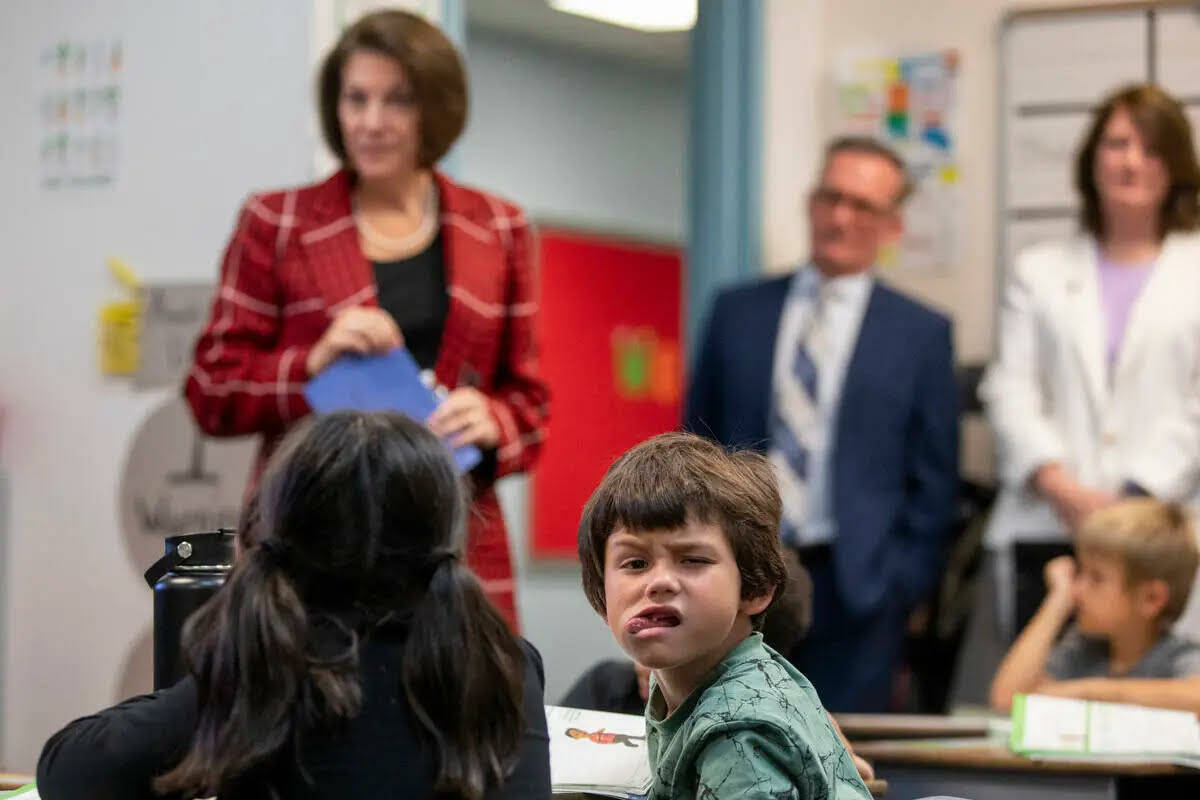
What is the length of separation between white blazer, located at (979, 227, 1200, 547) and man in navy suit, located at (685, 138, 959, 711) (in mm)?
206

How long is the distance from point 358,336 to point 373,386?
0.28 feet

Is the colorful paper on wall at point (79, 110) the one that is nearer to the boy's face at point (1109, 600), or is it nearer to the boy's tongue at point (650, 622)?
the boy's face at point (1109, 600)

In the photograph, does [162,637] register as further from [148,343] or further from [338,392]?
[148,343]

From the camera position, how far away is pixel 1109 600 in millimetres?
3609

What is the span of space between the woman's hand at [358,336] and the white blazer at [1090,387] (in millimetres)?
1918

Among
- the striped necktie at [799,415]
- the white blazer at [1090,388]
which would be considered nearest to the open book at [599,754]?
the striped necktie at [799,415]

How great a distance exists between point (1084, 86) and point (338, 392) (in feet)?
10.2

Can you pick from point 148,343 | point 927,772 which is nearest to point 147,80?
point 148,343

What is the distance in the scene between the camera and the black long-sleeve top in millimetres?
1710

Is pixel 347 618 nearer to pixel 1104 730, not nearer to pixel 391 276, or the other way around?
pixel 1104 730

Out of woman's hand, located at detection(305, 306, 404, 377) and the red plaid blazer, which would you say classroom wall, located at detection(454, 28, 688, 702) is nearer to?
the red plaid blazer

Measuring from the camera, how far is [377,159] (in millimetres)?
3090

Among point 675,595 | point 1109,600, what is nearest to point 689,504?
point 675,595

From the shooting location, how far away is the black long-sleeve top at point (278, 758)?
1.71 meters
